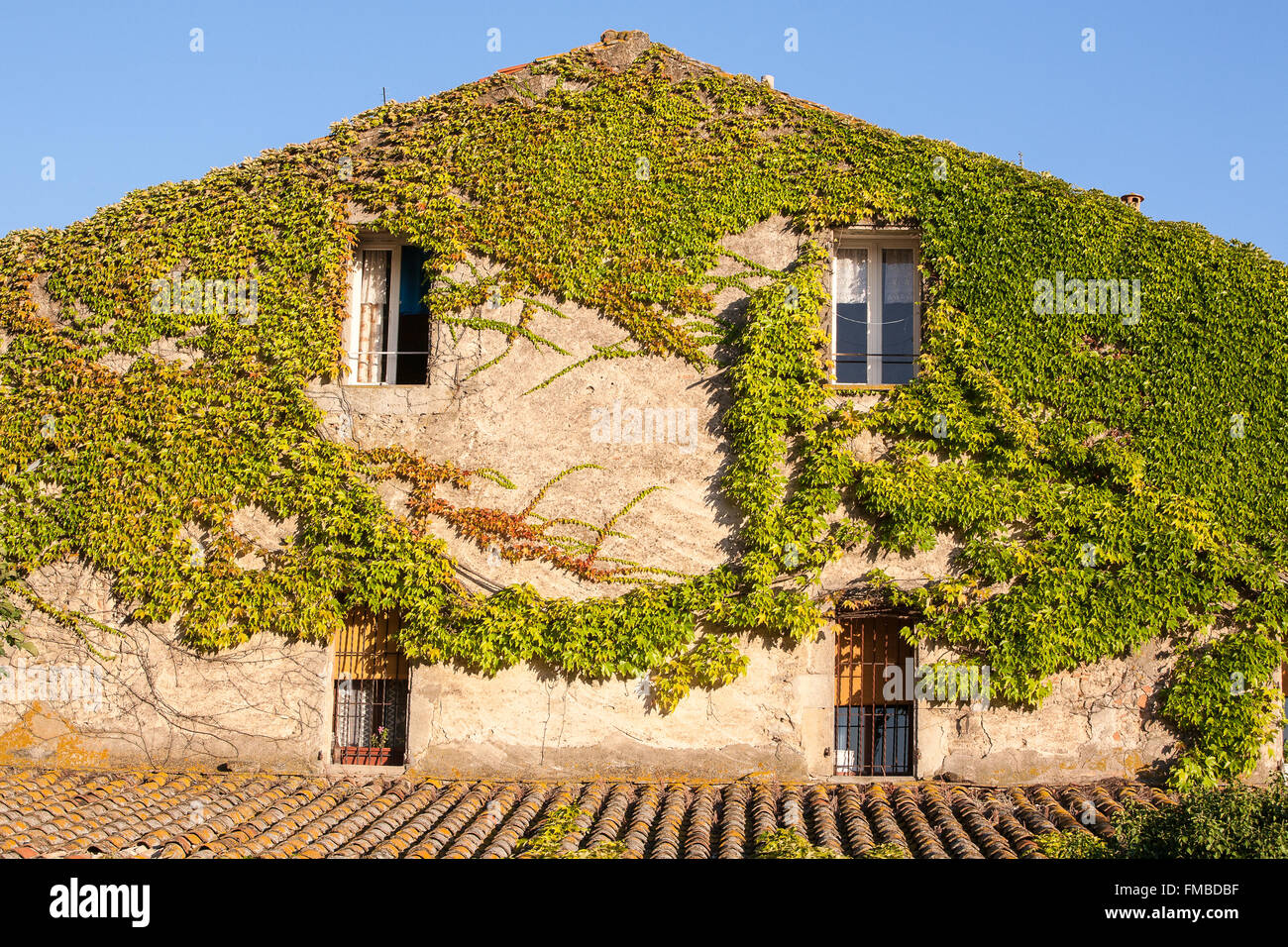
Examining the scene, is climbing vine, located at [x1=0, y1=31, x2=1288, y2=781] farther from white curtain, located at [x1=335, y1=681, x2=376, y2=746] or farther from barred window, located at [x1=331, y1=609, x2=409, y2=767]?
white curtain, located at [x1=335, y1=681, x2=376, y2=746]

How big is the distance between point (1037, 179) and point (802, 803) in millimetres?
6285

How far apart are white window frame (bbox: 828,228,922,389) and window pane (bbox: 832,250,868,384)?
0.04m

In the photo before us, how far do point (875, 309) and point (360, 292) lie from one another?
5.19 m

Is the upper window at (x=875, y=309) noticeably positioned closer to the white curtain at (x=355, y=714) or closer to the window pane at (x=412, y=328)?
the window pane at (x=412, y=328)

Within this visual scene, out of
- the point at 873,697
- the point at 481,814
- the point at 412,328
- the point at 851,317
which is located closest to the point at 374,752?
the point at 481,814

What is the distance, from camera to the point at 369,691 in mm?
11133

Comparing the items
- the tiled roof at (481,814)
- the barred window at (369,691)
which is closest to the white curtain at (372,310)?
the barred window at (369,691)

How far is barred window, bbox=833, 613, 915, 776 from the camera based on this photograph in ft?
34.9

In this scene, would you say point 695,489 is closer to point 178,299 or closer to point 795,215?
point 795,215

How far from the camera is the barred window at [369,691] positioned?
1104 centimetres

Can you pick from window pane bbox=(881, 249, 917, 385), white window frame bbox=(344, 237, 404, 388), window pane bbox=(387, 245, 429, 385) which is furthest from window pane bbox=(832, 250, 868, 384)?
white window frame bbox=(344, 237, 404, 388)

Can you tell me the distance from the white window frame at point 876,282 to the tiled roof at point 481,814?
3941mm

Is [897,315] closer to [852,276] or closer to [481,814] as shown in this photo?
[852,276]
